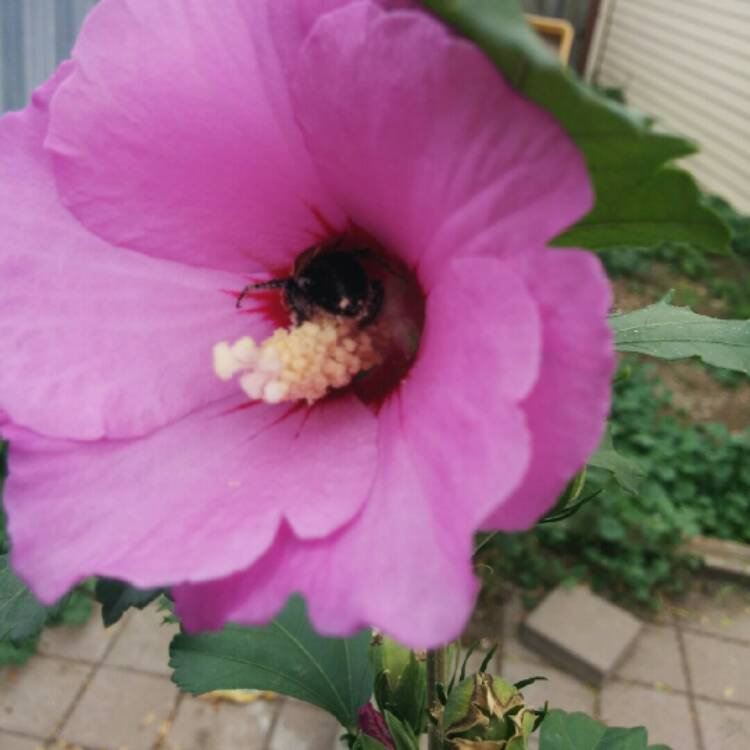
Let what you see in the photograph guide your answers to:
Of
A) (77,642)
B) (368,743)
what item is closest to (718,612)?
(77,642)

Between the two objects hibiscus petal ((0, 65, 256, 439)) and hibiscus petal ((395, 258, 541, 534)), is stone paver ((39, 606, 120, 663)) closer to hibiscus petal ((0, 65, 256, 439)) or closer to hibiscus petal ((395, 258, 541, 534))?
hibiscus petal ((0, 65, 256, 439))

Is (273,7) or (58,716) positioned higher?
(273,7)

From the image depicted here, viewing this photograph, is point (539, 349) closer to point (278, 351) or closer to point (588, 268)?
point (588, 268)

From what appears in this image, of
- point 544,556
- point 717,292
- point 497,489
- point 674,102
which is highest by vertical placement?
point 497,489

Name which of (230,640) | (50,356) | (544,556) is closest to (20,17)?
(230,640)

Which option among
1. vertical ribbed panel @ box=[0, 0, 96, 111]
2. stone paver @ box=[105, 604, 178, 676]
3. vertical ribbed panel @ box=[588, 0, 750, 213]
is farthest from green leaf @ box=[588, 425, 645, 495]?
vertical ribbed panel @ box=[588, 0, 750, 213]

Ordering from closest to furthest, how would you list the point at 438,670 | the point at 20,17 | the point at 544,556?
the point at 438,670
the point at 20,17
the point at 544,556

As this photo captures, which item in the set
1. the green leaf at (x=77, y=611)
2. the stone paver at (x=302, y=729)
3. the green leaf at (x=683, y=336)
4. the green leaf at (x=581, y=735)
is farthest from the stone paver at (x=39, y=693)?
the green leaf at (x=683, y=336)

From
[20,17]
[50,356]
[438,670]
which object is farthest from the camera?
[20,17]
